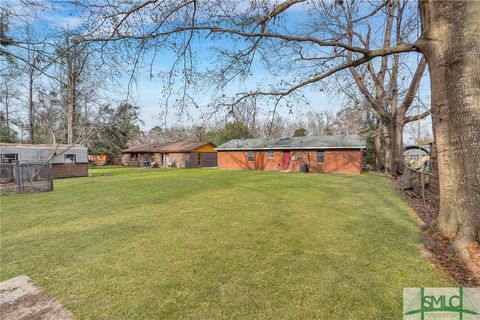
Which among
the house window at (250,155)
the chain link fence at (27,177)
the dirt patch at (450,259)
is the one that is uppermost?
the house window at (250,155)

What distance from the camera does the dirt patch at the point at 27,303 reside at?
3.01 metres

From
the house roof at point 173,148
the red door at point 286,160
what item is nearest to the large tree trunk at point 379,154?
the red door at point 286,160

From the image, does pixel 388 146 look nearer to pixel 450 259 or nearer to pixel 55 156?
pixel 450 259

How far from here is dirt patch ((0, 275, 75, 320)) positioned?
9.86 ft

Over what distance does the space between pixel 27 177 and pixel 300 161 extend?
19.9m

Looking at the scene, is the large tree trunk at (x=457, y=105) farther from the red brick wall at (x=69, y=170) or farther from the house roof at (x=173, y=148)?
the house roof at (x=173, y=148)

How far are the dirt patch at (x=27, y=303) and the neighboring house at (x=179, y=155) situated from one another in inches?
1208

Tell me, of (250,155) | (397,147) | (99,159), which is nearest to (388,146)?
(397,147)

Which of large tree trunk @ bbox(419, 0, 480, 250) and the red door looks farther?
the red door

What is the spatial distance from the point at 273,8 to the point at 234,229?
4681 mm

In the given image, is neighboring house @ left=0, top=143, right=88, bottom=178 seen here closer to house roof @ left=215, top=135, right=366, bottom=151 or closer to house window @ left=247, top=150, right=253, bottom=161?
house roof @ left=215, top=135, right=366, bottom=151

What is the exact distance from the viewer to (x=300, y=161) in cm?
2477

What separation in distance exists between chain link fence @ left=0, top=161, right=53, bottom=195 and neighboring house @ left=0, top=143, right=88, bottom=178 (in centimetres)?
474

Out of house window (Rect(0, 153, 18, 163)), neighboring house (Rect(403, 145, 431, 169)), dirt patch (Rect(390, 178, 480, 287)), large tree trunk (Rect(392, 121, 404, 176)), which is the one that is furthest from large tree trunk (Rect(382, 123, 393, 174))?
house window (Rect(0, 153, 18, 163))
